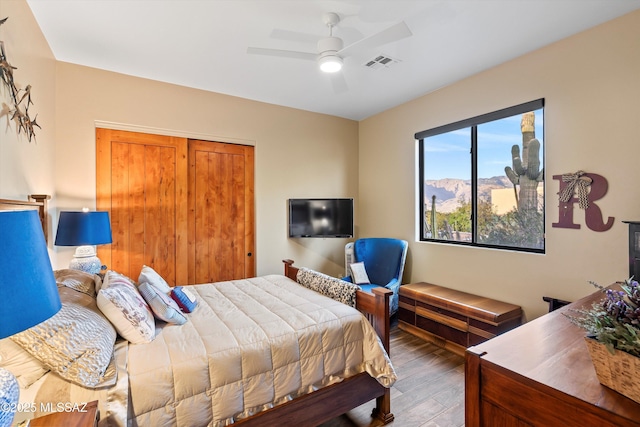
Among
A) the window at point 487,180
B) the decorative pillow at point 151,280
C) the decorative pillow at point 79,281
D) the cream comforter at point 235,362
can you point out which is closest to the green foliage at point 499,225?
the window at point 487,180

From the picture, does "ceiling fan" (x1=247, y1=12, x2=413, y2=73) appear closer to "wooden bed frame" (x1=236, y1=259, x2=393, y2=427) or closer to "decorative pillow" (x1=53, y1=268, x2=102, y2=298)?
"wooden bed frame" (x1=236, y1=259, x2=393, y2=427)

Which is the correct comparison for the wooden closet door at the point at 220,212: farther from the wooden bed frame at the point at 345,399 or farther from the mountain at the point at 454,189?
the mountain at the point at 454,189

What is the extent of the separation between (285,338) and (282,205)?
259 centimetres

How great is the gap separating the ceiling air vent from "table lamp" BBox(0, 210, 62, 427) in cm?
284

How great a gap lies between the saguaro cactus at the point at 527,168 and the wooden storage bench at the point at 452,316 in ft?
3.34

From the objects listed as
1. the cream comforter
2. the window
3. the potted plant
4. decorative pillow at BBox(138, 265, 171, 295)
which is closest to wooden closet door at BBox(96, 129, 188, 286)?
decorative pillow at BBox(138, 265, 171, 295)

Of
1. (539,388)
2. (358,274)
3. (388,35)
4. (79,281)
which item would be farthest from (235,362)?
(358,274)

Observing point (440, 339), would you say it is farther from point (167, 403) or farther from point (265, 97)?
point (265, 97)

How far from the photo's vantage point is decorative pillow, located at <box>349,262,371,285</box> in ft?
13.1

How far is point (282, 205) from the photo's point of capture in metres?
4.20

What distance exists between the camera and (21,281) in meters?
0.67

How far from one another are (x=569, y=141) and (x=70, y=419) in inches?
142

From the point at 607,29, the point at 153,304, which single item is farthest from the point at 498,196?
the point at 153,304

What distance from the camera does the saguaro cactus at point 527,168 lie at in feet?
9.45
